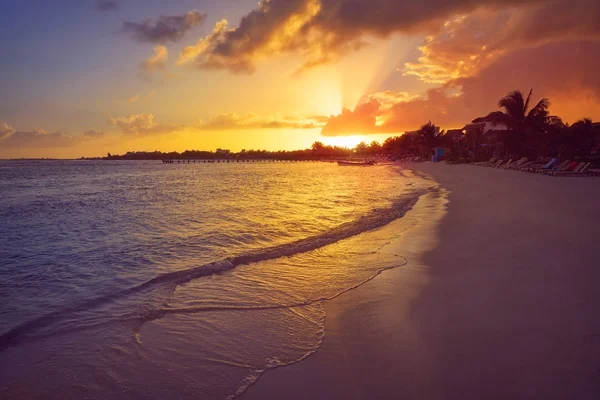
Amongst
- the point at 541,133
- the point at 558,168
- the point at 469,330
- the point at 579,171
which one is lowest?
the point at 469,330

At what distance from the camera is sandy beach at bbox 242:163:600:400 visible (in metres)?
3.44

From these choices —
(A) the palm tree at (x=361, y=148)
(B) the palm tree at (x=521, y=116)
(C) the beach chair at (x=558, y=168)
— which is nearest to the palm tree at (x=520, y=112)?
(B) the palm tree at (x=521, y=116)

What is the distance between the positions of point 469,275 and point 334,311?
2.79 metres

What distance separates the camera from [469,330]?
4.51 m

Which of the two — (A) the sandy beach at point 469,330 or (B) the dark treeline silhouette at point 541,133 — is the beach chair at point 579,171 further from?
(A) the sandy beach at point 469,330

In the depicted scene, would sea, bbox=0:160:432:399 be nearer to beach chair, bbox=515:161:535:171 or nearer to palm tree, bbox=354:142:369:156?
beach chair, bbox=515:161:535:171

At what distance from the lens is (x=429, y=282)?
657cm

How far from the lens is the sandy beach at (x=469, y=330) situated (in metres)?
3.44

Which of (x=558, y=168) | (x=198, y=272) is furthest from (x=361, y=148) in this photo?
(x=198, y=272)

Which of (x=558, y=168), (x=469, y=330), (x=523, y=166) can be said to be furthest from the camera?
(x=523, y=166)

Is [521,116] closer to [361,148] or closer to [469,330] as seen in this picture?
[469,330]

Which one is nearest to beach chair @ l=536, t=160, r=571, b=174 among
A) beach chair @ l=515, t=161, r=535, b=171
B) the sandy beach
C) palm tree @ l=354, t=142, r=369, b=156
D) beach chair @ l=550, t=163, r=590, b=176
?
beach chair @ l=550, t=163, r=590, b=176

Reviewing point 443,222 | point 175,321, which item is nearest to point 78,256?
point 175,321

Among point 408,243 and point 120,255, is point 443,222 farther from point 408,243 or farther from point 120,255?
point 120,255
